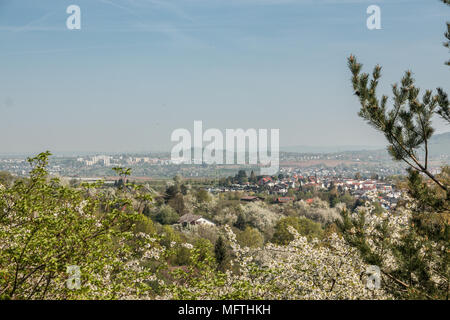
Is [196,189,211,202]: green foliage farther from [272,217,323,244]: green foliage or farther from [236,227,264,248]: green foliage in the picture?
[236,227,264,248]: green foliage

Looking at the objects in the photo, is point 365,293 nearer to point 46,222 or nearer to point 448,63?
point 448,63

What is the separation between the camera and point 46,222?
558cm

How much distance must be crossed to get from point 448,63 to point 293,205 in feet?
168

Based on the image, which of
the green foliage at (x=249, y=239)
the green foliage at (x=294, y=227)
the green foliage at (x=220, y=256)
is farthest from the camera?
the green foliage at (x=294, y=227)

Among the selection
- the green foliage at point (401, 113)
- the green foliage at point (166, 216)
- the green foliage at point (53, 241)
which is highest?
the green foliage at point (401, 113)

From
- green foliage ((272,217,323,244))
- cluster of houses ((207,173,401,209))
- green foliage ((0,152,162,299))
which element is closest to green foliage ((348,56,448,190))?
green foliage ((0,152,162,299))

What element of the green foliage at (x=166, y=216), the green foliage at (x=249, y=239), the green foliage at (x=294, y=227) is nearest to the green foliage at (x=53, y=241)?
the green foliage at (x=249, y=239)

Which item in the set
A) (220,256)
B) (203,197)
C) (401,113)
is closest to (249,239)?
(220,256)

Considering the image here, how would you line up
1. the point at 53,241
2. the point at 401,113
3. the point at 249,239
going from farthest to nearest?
the point at 249,239 < the point at 401,113 < the point at 53,241

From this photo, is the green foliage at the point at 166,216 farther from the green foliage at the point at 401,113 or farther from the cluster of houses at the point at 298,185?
the green foliage at the point at 401,113

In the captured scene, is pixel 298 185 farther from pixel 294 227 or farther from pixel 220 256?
pixel 220 256

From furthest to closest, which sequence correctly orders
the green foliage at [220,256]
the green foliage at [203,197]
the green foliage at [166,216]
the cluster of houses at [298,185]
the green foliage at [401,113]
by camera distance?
1. the cluster of houses at [298,185]
2. the green foliage at [203,197]
3. the green foliage at [166,216]
4. the green foliage at [220,256]
5. the green foliage at [401,113]

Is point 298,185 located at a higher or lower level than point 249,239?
lower
